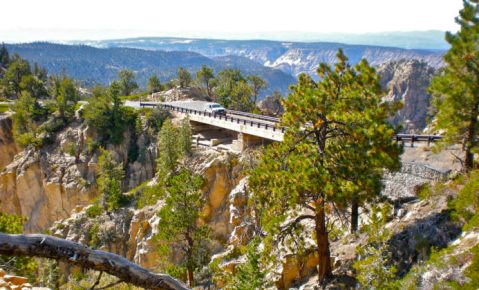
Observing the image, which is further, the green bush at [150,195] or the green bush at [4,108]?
the green bush at [4,108]

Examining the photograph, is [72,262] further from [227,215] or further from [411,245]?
[227,215]

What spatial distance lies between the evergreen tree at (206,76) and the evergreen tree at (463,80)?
6276 centimetres

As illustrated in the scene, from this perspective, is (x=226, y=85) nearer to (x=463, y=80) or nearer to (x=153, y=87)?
(x=153, y=87)

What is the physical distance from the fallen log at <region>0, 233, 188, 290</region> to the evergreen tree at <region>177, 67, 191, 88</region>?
81492mm

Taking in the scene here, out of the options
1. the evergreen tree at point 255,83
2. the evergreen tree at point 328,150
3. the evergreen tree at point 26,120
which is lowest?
the evergreen tree at point 26,120

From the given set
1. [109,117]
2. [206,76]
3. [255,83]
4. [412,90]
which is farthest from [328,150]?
[412,90]

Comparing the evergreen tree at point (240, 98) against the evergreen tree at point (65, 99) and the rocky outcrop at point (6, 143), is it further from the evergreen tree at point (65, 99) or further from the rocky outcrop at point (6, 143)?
the rocky outcrop at point (6, 143)

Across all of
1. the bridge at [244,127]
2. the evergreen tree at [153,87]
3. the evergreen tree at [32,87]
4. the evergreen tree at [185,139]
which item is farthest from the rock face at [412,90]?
the evergreen tree at [185,139]

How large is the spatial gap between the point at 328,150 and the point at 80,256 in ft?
46.7

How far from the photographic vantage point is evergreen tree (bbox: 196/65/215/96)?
82375 mm

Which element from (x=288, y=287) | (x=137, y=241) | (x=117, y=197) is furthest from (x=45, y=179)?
(x=288, y=287)

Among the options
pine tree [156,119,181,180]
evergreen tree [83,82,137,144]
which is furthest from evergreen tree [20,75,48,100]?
pine tree [156,119,181,180]

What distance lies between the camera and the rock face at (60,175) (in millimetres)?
60812

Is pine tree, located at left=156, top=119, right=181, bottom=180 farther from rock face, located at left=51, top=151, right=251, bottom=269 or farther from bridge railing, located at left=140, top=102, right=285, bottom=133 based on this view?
bridge railing, located at left=140, top=102, right=285, bottom=133
